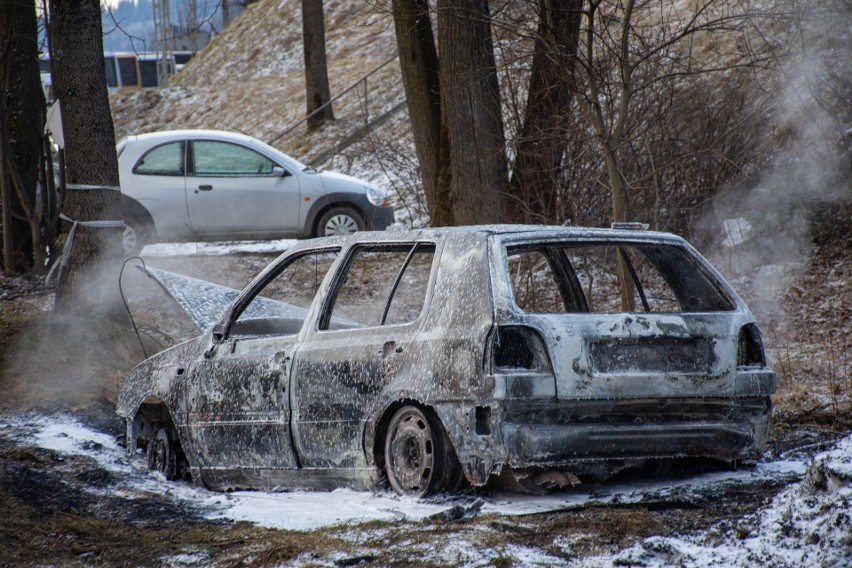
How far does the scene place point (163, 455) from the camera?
22.6ft

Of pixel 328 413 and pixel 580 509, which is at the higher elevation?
pixel 328 413

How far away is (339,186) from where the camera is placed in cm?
1580

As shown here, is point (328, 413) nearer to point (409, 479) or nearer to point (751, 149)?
point (409, 479)

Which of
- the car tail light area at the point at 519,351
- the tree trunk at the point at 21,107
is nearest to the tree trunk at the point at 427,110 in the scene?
the tree trunk at the point at 21,107

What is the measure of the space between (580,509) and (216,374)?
2568 mm

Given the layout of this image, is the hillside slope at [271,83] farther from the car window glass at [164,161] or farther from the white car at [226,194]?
the car window glass at [164,161]

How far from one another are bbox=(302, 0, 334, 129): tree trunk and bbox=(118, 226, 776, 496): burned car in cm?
2114

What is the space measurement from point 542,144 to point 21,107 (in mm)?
7042

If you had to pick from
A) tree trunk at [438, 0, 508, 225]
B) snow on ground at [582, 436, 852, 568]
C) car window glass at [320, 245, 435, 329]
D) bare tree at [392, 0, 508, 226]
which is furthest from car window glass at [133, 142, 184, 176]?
snow on ground at [582, 436, 852, 568]

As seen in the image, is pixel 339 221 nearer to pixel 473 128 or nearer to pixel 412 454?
pixel 473 128

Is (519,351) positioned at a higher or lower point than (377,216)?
lower

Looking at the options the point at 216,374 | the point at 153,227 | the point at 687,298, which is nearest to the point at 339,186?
the point at 153,227

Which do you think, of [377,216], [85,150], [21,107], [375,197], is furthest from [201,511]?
[375,197]

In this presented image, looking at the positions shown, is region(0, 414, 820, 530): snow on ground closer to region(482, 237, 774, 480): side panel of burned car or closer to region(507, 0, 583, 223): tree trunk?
region(482, 237, 774, 480): side panel of burned car
